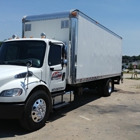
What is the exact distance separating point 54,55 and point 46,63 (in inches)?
17.6

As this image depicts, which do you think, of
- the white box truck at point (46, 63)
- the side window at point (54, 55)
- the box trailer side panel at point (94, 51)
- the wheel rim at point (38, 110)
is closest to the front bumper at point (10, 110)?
the white box truck at point (46, 63)

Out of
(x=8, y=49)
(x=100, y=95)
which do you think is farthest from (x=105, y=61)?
(x=8, y=49)

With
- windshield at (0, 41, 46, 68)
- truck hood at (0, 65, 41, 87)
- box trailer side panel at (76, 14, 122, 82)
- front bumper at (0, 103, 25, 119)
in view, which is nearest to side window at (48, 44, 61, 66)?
windshield at (0, 41, 46, 68)

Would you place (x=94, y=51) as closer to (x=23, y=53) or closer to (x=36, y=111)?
(x=23, y=53)

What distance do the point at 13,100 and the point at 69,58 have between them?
8.99ft

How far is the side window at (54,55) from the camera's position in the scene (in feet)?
20.5

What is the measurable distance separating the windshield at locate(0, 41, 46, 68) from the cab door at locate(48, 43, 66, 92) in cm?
33

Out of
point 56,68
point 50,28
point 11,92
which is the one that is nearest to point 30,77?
point 11,92

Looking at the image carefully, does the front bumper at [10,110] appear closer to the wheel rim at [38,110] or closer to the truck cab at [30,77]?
the truck cab at [30,77]

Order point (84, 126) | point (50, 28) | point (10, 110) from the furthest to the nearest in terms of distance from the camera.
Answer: point (50, 28) → point (84, 126) → point (10, 110)

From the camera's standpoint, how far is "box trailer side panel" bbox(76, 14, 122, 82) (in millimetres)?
7523

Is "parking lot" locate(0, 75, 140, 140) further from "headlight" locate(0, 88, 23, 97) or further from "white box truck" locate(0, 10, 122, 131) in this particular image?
"headlight" locate(0, 88, 23, 97)

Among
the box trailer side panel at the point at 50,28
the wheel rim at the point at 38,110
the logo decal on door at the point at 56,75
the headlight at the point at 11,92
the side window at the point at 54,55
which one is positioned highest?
the box trailer side panel at the point at 50,28

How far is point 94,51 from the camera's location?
8977mm
